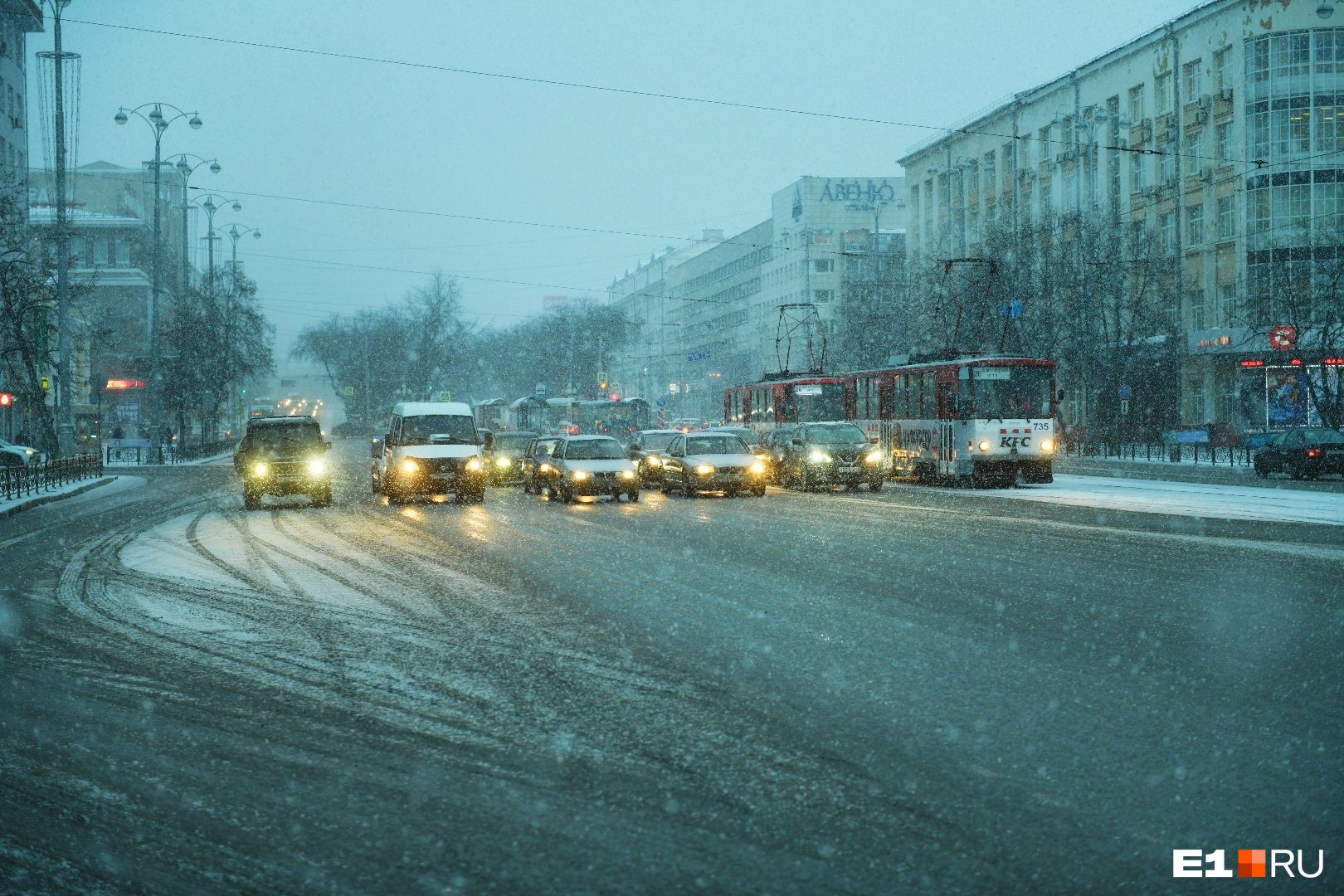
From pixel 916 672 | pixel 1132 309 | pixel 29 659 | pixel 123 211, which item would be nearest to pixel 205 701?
pixel 29 659

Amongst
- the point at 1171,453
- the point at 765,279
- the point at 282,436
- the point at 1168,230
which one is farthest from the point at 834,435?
the point at 765,279

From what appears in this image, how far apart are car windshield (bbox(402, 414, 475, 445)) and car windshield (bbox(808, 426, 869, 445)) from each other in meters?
8.51

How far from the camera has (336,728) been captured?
22.8ft

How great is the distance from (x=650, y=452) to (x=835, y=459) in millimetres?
5272

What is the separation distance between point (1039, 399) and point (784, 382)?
1318cm

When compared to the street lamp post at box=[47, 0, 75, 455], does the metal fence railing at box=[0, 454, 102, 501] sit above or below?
below

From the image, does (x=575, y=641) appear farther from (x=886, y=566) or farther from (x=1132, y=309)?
(x=1132, y=309)

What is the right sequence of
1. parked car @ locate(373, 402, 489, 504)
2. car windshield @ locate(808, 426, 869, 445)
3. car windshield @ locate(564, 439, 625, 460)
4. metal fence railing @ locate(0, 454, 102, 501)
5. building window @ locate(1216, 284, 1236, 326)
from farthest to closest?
building window @ locate(1216, 284, 1236, 326)
car windshield @ locate(808, 426, 869, 445)
metal fence railing @ locate(0, 454, 102, 501)
car windshield @ locate(564, 439, 625, 460)
parked car @ locate(373, 402, 489, 504)

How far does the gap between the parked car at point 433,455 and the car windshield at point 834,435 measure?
27.3 ft

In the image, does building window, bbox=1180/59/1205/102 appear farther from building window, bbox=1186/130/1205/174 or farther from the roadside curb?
the roadside curb

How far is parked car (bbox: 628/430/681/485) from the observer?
34750 millimetres

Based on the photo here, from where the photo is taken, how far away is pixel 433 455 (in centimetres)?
2852

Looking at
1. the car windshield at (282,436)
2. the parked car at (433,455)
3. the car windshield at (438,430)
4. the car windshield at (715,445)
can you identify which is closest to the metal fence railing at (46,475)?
the car windshield at (282,436)

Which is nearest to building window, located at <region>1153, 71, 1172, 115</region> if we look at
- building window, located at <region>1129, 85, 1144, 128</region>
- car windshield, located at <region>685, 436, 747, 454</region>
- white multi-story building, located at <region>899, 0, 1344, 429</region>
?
white multi-story building, located at <region>899, 0, 1344, 429</region>
